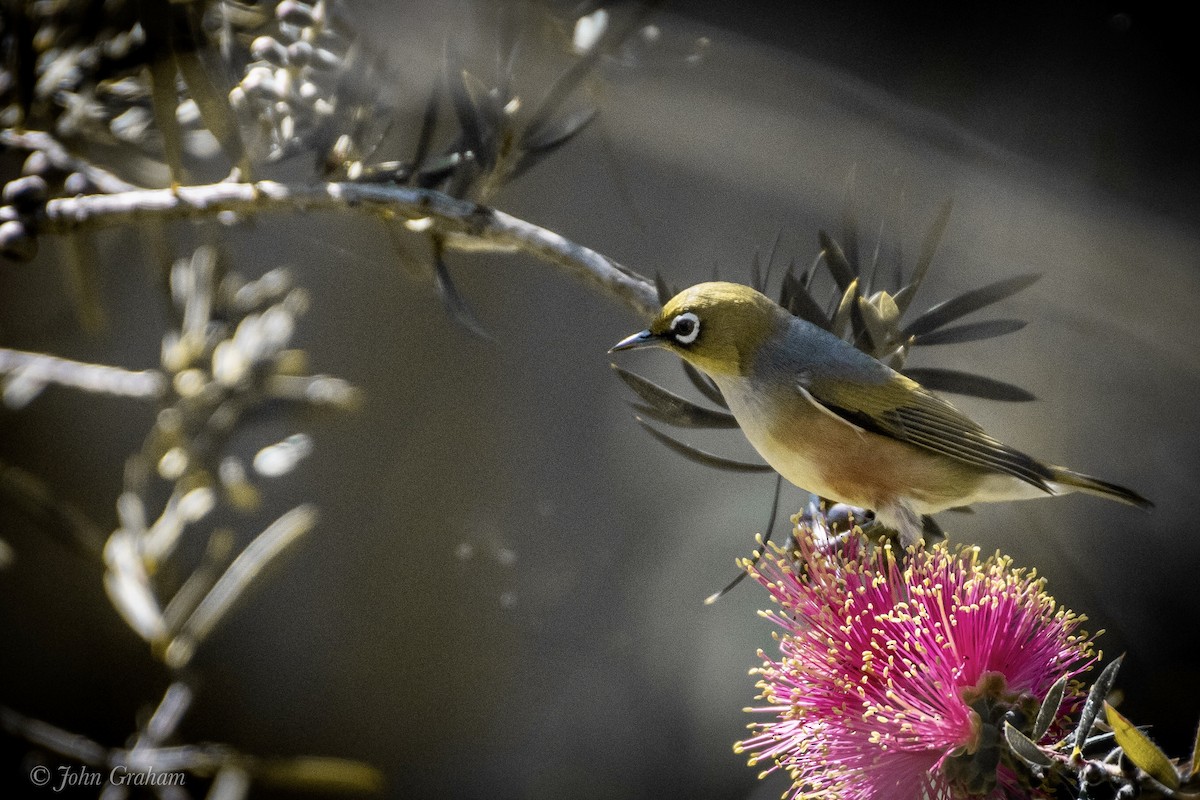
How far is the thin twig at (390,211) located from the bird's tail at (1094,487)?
21 centimetres

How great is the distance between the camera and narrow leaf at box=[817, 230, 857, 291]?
0.44 metres

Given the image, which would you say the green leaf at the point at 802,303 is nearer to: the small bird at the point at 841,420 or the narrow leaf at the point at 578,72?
the small bird at the point at 841,420

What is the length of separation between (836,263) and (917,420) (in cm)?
9

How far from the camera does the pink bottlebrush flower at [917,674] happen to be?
1.08 ft

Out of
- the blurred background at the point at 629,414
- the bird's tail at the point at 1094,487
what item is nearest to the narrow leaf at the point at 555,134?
the blurred background at the point at 629,414

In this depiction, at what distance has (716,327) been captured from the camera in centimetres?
43

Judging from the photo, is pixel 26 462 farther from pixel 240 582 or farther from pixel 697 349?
pixel 697 349

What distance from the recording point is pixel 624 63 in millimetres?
718

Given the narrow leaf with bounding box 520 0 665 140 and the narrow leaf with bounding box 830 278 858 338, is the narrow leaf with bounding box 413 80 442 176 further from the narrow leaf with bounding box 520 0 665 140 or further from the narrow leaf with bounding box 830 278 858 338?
the narrow leaf with bounding box 830 278 858 338

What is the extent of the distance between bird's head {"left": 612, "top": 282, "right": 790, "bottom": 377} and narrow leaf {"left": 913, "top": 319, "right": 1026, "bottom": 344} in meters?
0.08

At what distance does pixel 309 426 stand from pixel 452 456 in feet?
0.53

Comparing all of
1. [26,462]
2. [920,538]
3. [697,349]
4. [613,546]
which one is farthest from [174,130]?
[26,462]

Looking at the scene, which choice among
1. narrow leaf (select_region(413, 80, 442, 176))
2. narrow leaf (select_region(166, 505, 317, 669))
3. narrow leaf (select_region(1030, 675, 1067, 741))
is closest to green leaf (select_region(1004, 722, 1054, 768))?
narrow leaf (select_region(1030, 675, 1067, 741))

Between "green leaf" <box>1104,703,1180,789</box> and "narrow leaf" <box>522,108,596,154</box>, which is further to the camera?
"narrow leaf" <box>522,108,596,154</box>
